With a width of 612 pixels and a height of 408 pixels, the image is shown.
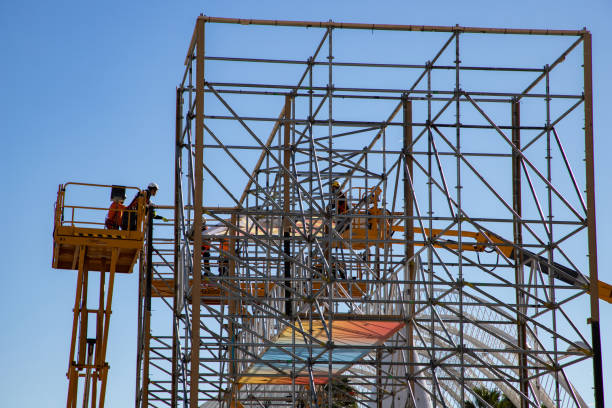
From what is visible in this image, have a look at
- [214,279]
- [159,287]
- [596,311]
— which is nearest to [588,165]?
[596,311]

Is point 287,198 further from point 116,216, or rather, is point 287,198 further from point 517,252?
point 517,252

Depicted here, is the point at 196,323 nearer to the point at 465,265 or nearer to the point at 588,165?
the point at 465,265

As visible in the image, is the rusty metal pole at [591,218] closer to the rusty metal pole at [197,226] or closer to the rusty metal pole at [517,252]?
the rusty metal pole at [517,252]

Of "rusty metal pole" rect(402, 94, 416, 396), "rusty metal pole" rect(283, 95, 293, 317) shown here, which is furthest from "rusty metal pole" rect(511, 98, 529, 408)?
"rusty metal pole" rect(283, 95, 293, 317)

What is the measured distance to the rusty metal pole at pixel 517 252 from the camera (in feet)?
77.1

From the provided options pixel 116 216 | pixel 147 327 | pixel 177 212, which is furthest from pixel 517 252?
pixel 147 327

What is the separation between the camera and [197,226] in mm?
21109

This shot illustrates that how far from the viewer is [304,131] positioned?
1003 inches

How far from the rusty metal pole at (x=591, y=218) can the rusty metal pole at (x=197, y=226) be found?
805 cm

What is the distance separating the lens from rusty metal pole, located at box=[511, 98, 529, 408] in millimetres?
23500

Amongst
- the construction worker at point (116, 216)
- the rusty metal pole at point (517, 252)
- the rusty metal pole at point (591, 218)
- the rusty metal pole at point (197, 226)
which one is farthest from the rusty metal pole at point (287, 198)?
the rusty metal pole at point (591, 218)

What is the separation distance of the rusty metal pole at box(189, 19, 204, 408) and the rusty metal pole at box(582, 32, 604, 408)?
805 centimetres

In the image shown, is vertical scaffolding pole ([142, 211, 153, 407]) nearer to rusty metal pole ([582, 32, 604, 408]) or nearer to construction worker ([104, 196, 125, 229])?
construction worker ([104, 196, 125, 229])

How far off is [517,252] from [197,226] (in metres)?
7.30
